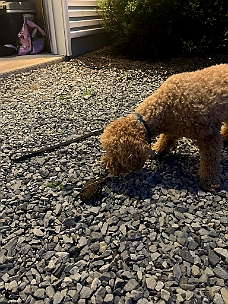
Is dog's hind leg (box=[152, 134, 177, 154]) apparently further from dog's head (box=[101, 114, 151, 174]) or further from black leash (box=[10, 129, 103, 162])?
black leash (box=[10, 129, 103, 162])

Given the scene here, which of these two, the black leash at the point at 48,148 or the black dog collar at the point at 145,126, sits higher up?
the black dog collar at the point at 145,126

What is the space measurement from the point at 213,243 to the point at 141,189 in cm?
76

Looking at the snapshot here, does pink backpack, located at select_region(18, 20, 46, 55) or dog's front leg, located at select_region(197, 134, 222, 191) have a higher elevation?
pink backpack, located at select_region(18, 20, 46, 55)

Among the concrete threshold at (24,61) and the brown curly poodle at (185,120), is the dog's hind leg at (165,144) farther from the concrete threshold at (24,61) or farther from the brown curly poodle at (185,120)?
the concrete threshold at (24,61)

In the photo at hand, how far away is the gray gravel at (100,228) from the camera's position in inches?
73.5

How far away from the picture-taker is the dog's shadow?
2672mm

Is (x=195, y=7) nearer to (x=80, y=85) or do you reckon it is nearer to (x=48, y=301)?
(x=80, y=85)

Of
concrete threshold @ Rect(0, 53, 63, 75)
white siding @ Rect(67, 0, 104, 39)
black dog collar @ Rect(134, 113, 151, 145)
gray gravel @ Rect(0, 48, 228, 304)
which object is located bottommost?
gray gravel @ Rect(0, 48, 228, 304)

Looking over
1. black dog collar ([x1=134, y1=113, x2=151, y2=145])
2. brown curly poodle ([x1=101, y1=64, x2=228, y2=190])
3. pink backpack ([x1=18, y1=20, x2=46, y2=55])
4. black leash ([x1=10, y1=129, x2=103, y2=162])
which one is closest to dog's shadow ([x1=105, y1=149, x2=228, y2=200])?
brown curly poodle ([x1=101, y1=64, x2=228, y2=190])

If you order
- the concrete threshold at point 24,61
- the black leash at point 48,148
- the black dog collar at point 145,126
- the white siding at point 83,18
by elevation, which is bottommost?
the black leash at point 48,148

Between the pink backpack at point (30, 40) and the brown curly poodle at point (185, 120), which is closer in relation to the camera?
the brown curly poodle at point (185, 120)

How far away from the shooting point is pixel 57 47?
21.1 ft

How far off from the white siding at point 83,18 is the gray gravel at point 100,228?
333cm

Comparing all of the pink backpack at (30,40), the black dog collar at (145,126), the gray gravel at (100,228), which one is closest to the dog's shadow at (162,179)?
the gray gravel at (100,228)
